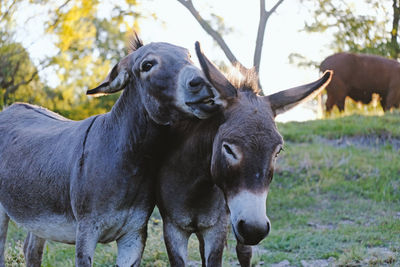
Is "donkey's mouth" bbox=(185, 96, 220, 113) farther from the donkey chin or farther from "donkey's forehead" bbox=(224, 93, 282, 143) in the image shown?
the donkey chin

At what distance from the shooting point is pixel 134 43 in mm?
3742

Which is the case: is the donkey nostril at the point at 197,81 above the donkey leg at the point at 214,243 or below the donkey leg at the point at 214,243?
above

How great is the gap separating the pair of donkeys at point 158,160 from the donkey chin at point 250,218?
23mm

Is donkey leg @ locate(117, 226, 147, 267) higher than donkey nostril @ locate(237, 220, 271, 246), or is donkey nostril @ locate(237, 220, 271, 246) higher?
donkey nostril @ locate(237, 220, 271, 246)

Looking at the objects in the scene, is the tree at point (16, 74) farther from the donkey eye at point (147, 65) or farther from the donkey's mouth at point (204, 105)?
the donkey's mouth at point (204, 105)

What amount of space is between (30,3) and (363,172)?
30.5 feet

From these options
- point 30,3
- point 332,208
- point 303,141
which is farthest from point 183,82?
point 30,3

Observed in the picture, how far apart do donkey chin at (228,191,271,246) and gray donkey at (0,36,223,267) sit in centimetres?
56

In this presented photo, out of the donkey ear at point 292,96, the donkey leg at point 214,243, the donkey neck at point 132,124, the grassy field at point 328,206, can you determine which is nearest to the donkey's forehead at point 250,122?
the donkey ear at point 292,96

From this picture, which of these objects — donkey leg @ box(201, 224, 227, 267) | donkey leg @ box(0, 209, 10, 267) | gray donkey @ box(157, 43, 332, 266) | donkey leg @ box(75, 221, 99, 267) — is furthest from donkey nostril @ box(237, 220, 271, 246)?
donkey leg @ box(0, 209, 10, 267)

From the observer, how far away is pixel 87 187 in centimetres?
315

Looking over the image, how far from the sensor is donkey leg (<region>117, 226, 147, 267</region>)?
131 inches

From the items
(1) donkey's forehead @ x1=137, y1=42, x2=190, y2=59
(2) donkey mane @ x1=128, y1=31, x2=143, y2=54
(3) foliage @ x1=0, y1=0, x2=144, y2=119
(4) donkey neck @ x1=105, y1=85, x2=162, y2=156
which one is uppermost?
(1) donkey's forehead @ x1=137, y1=42, x2=190, y2=59

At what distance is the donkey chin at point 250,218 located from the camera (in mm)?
2594
